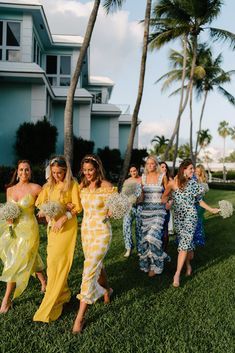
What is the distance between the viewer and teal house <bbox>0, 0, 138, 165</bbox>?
25.3 m

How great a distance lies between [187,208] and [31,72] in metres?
18.5

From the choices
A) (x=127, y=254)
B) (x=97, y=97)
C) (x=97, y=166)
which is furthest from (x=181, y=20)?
(x=97, y=166)

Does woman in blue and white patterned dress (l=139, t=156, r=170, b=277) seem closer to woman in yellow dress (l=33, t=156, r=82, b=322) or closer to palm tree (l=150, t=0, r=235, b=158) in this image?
woman in yellow dress (l=33, t=156, r=82, b=322)

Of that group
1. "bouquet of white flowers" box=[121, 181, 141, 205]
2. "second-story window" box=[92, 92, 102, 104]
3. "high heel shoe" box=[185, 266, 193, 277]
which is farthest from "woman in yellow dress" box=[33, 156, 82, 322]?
"second-story window" box=[92, 92, 102, 104]

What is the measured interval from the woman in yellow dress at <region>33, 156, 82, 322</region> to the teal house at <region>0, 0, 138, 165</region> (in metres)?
19.7

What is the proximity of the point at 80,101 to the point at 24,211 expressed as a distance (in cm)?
2546

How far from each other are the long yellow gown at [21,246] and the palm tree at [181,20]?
22.4m

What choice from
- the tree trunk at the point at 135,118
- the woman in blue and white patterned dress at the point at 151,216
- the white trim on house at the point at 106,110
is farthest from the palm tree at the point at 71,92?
the white trim on house at the point at 106,110

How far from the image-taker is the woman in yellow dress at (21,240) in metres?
5.77

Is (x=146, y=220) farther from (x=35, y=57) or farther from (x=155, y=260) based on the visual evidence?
(x=35, y=57)

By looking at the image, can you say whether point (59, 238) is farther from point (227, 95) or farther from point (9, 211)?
point (227, 95)

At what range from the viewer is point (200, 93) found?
49.9 metres

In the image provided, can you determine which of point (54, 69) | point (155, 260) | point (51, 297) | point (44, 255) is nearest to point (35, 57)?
point (54, 69)

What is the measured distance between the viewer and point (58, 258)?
540 centimetres
